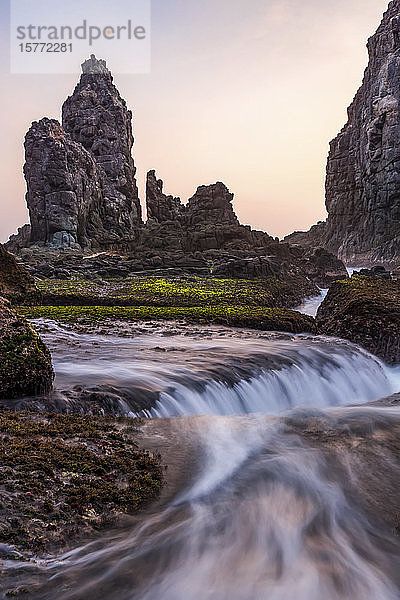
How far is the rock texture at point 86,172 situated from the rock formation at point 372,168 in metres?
62.2

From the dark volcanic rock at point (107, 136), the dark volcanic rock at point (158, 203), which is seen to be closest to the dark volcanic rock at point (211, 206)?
the dark volcanic rock at point (158, 203)

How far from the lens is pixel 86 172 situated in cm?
10050

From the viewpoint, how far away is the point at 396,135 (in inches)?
4045

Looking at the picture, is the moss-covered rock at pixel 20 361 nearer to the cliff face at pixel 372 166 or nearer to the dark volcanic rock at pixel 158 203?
the cliff face at pixel 372 166

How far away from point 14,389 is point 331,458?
614 centimetres

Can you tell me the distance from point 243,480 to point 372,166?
11981cm

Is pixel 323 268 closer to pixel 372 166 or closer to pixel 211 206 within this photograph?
pixel 211 206

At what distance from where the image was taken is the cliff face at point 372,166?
4123 inches

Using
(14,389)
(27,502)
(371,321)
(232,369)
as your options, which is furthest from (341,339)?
(27,502)

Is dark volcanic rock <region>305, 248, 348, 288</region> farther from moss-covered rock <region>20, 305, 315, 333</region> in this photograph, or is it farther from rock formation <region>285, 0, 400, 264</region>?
moss-covered rock <region>20, 305, 315, 333</region>

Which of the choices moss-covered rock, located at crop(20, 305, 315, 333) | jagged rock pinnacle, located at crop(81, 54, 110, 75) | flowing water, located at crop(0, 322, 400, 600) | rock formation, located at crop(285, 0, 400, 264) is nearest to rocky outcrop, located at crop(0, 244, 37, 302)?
moss-covered rock, located at crop(20, 305, 315, 333)

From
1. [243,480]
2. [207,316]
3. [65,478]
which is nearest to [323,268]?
[207,316]

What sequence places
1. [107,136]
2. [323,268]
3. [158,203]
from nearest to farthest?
[323,268], [107,136], [158,203]

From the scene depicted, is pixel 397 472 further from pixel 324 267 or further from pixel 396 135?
pixel 396 135
